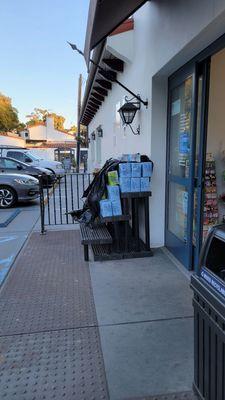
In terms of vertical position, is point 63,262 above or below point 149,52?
below

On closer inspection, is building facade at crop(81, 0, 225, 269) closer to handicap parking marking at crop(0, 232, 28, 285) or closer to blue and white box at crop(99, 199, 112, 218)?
blue and white box at crop(99, 199, 112, 218)

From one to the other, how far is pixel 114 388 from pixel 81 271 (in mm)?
2284

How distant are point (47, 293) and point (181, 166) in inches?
91.9

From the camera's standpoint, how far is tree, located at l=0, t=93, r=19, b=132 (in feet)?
159

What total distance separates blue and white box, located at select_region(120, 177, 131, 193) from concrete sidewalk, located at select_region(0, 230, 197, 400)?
100cm

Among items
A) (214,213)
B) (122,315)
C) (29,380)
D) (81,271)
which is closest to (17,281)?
(81,271)

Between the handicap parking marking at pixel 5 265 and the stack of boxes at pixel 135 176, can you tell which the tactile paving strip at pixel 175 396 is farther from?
the stack of boxes at pixel 135 176

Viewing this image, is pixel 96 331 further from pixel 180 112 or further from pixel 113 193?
pixel 180 112

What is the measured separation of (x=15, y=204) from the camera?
34.6ft

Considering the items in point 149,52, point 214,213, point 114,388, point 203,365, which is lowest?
point 114,388

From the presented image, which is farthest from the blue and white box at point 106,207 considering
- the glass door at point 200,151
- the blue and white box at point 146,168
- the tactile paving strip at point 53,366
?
the tactile paving strip at point 53,366

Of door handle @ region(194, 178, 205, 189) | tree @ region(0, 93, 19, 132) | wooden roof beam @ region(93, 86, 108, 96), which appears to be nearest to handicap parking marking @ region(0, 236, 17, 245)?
door handle @ region(194, 178, 205, 189)

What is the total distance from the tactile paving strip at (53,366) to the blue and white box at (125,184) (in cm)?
221

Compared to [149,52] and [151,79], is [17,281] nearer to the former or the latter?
[151,79]
